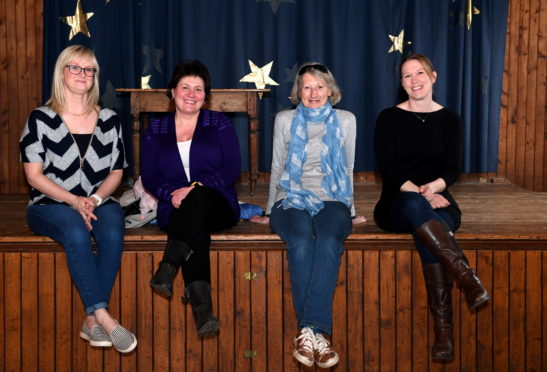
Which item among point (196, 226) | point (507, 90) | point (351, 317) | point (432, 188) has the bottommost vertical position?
point (351, 317)

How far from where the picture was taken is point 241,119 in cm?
470

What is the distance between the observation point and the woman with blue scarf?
7.46 ft

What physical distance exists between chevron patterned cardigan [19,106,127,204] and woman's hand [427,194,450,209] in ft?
4.23

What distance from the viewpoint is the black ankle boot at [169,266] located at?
2.13 metres

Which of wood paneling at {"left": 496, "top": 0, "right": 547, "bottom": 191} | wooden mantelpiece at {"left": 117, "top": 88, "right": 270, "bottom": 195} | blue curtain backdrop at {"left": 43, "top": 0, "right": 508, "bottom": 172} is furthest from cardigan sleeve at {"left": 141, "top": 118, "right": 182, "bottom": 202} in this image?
wood paneling at {"left": 496, "top": 0, "right": 547, "bottom": 191}

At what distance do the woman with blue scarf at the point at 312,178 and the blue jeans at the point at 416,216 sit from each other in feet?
0.63

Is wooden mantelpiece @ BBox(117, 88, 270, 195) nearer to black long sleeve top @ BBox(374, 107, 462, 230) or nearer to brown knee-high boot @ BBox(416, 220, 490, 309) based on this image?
black long sleeve top @ BBox(374, 107, 462, 230)

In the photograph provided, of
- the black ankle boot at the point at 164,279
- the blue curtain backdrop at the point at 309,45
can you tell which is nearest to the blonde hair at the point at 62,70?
the black ankle boot at the point at 164,279

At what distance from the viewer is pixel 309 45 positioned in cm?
465

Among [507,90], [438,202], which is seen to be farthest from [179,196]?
[507,90]

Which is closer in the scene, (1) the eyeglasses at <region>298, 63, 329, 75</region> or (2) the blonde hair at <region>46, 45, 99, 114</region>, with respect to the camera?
(2) the blonde hair at <region>46, 45, 99, 114</region>

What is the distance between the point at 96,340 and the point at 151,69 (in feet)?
9.09

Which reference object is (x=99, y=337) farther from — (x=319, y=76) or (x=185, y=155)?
(x=319, y=76)

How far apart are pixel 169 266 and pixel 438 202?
3.52 ft
